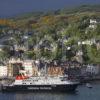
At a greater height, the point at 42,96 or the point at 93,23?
the point at 93,23

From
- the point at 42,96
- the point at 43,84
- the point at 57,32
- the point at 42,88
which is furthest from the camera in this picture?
the point at 57,32

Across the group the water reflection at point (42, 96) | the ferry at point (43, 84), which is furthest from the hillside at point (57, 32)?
the water reflection at point (42, 96)

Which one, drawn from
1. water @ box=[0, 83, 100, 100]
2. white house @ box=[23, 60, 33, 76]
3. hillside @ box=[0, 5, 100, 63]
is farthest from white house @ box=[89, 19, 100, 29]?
water @ box=[0, 83, 100, 100]

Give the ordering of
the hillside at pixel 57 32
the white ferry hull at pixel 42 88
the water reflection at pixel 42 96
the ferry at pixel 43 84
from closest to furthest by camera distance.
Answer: the water reflection at pixel 42 96 < the white ferry hull at pixel 42 88 < the ferry at pixel 43 84 < the hillside at pixel 57 32

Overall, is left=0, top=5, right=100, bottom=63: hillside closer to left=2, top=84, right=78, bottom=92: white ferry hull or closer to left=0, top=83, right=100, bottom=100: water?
left=2, top=84, right=78, bottom=92: white ferry hull

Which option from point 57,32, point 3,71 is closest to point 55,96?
point 3,71

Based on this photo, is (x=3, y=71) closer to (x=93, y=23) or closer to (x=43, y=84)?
(x=43, y=84)

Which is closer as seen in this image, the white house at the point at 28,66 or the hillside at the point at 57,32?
the white house at the point at 28,66

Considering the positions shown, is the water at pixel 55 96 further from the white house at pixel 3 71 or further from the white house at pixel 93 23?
the white house at pixel 93 23

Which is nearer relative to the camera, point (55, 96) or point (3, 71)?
point (55, 96)

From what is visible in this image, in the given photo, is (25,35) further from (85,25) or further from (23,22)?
(23,22)
